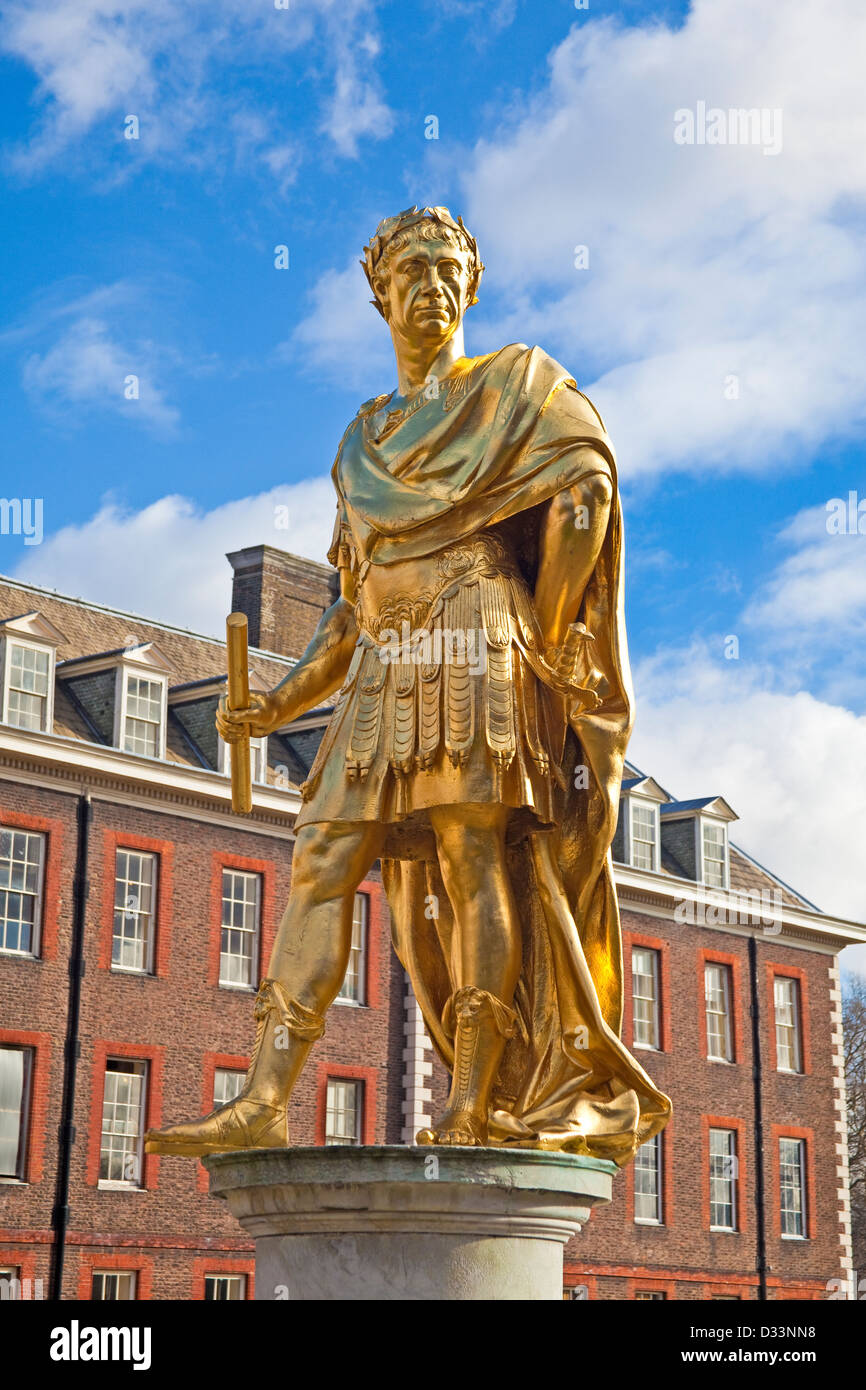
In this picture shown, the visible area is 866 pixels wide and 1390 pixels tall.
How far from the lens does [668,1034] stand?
1666 inches

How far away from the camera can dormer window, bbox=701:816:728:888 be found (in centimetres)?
4500

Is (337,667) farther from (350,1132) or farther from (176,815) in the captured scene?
(350,1132)

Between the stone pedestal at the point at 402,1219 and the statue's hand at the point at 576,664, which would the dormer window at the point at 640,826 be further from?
the stone pedestal at the point at 402,1219

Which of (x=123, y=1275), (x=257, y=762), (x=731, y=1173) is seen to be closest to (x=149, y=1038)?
(x=123, y=1275)

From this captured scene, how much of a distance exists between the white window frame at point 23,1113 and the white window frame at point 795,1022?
66.2ft

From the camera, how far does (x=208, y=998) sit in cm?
3397

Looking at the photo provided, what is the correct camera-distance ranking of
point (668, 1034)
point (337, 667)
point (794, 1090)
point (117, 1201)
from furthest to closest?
point (794, 1090)
point (668, 1034)
point (117, 1201)
point (337, 667)

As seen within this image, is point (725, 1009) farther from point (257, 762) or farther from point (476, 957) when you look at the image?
point (476, 957)

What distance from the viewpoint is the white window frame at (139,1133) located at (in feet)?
105

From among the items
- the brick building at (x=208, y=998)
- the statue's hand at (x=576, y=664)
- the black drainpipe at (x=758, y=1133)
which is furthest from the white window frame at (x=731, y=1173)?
the statue's hand at (x=576, y=664)

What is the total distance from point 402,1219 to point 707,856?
129 ft

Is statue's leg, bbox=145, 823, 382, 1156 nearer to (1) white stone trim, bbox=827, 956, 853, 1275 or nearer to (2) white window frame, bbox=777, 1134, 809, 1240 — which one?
(2) white window frame, bbox=777, 1134, 809, 1240

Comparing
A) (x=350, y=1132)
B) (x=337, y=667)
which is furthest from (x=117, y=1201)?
(x=337, y=667)
